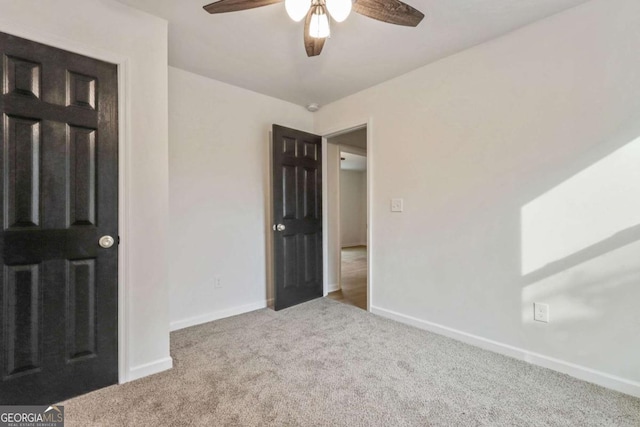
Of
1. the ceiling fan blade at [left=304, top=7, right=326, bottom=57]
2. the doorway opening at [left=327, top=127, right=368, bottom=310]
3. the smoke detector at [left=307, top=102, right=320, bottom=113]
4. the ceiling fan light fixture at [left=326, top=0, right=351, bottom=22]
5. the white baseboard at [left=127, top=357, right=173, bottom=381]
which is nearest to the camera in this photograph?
the ceiling fan light fixture at [left=326, top=0, right=351, bottom=22]

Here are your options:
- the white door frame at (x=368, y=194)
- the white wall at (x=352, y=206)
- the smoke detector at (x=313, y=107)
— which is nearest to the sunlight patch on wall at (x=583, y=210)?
the white door frame at (x=368, y=194)

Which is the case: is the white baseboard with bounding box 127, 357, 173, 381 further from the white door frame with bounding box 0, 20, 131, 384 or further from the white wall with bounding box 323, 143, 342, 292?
the white wall with bounding box 323, 143, 342, 292

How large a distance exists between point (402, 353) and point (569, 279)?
1224mm

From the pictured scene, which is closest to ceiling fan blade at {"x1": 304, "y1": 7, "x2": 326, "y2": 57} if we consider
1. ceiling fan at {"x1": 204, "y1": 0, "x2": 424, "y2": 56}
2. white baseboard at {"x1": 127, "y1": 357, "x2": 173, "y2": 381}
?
ceiling fan at {"x1": 204, "y1": 0, "x2": 424, "y2": 56}

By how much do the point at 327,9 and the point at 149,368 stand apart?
2.38 m

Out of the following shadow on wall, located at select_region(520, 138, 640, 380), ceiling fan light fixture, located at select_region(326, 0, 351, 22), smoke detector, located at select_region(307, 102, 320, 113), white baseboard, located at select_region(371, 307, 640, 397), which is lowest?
white baseboard, located at select_region(371, 307, 640, 397)

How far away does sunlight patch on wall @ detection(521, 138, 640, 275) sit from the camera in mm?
1675

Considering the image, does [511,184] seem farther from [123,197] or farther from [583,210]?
[123,197]

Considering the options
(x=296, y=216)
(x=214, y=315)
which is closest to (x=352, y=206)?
(x=296, y=216)

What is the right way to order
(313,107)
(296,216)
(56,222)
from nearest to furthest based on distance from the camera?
(56,222) → (296,216) → (313,107)

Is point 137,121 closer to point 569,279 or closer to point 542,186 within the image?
point 542,186

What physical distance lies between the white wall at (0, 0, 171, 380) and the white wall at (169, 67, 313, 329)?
699mm

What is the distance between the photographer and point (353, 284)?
423 cm

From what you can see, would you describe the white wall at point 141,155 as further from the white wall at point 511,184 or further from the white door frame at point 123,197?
the white wall at point 511,184
